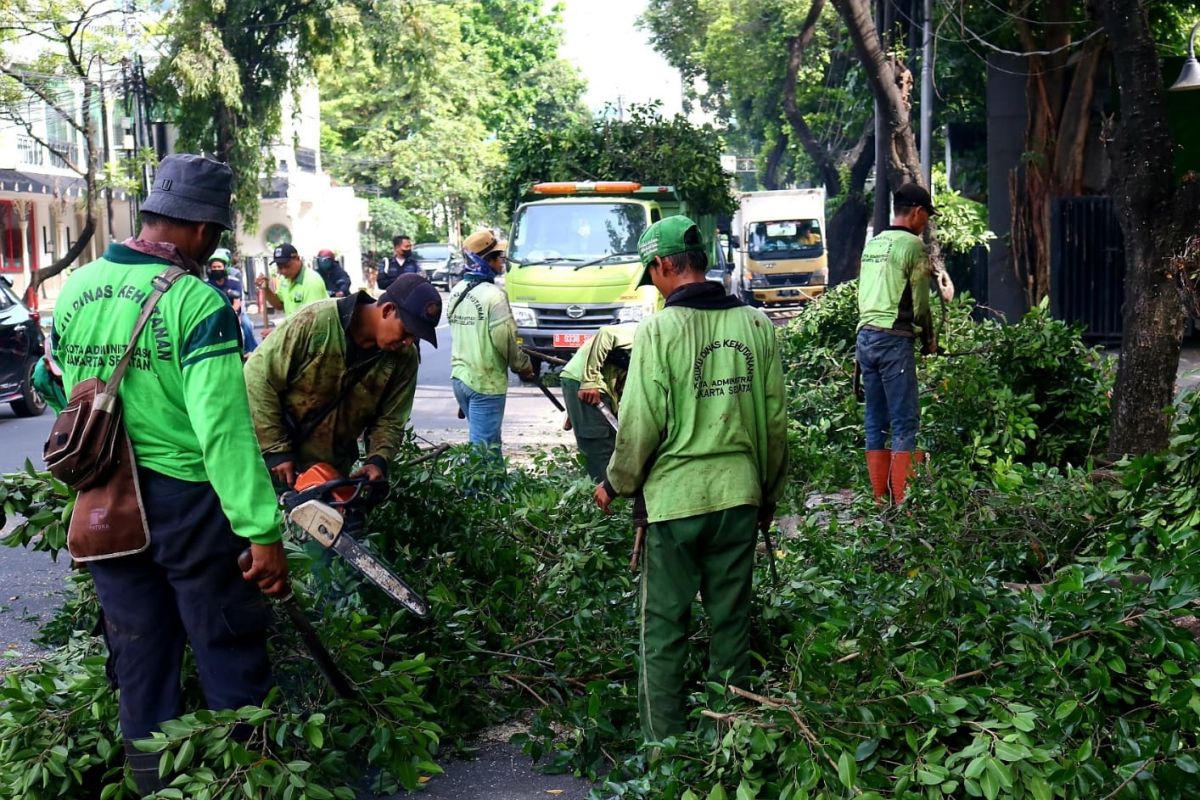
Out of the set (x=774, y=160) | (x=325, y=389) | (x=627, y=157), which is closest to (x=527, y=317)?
(x=627, y=157)

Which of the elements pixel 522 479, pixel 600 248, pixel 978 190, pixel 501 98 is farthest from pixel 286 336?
pixel 501 98

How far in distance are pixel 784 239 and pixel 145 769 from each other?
108ft

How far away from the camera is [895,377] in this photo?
800cm

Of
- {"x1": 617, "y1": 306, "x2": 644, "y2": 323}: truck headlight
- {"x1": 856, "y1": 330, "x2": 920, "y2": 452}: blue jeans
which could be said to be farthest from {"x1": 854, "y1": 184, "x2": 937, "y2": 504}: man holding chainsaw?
{"x1": 617, "y1": 306, "x2": 644, "y2": 323}: truck headlight

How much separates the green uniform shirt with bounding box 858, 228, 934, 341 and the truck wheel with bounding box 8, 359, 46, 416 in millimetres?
10739

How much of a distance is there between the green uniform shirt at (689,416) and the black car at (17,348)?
12207mm

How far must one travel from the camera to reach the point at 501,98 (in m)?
65.3

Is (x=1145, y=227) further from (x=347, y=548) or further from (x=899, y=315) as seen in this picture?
(x=347, y=548)

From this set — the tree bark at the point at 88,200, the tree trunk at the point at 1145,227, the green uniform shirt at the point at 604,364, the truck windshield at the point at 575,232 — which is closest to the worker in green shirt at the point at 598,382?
the green uniform shirt at the point at 604,364

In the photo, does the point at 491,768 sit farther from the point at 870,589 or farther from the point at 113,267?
the point at 113,267

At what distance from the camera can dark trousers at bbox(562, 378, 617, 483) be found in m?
7.14

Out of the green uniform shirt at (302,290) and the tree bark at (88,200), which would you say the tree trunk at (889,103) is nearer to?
the green uniform shirt at (302,290)

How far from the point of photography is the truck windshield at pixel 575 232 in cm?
1720

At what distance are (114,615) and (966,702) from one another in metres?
2.35
